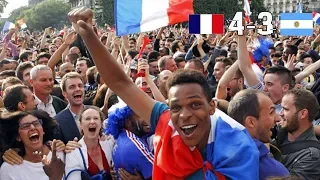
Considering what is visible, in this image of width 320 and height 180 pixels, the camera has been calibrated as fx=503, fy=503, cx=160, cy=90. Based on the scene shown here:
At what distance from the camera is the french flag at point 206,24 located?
780 centimetres

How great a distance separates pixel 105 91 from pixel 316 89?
238 cm

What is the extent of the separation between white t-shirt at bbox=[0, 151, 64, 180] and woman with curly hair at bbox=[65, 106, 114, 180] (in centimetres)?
19

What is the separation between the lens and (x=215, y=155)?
2.40 m

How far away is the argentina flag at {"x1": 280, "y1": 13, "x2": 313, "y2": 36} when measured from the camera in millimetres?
10094

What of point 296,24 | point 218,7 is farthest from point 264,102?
point 218,7

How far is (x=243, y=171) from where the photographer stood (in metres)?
2.32

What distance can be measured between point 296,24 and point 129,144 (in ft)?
25.3

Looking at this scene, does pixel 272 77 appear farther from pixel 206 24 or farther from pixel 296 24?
pixel 296 24

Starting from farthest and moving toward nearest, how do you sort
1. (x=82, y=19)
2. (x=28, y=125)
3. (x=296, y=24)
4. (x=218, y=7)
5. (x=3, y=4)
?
(x=3, y=4)
(x=218, y=7)
(x=296, y=24)
(x=28, y=125)
(x=82, y=19)

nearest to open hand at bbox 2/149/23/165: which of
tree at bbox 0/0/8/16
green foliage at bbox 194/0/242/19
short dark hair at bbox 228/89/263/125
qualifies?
short dark hair at bbox 228/89/263/125

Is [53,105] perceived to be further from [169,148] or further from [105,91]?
[169,148]

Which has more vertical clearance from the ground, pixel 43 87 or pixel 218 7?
pixel 218 7

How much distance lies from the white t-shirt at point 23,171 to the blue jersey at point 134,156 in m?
0.54

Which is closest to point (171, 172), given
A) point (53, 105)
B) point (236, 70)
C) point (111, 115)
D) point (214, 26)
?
point (111, 115)
